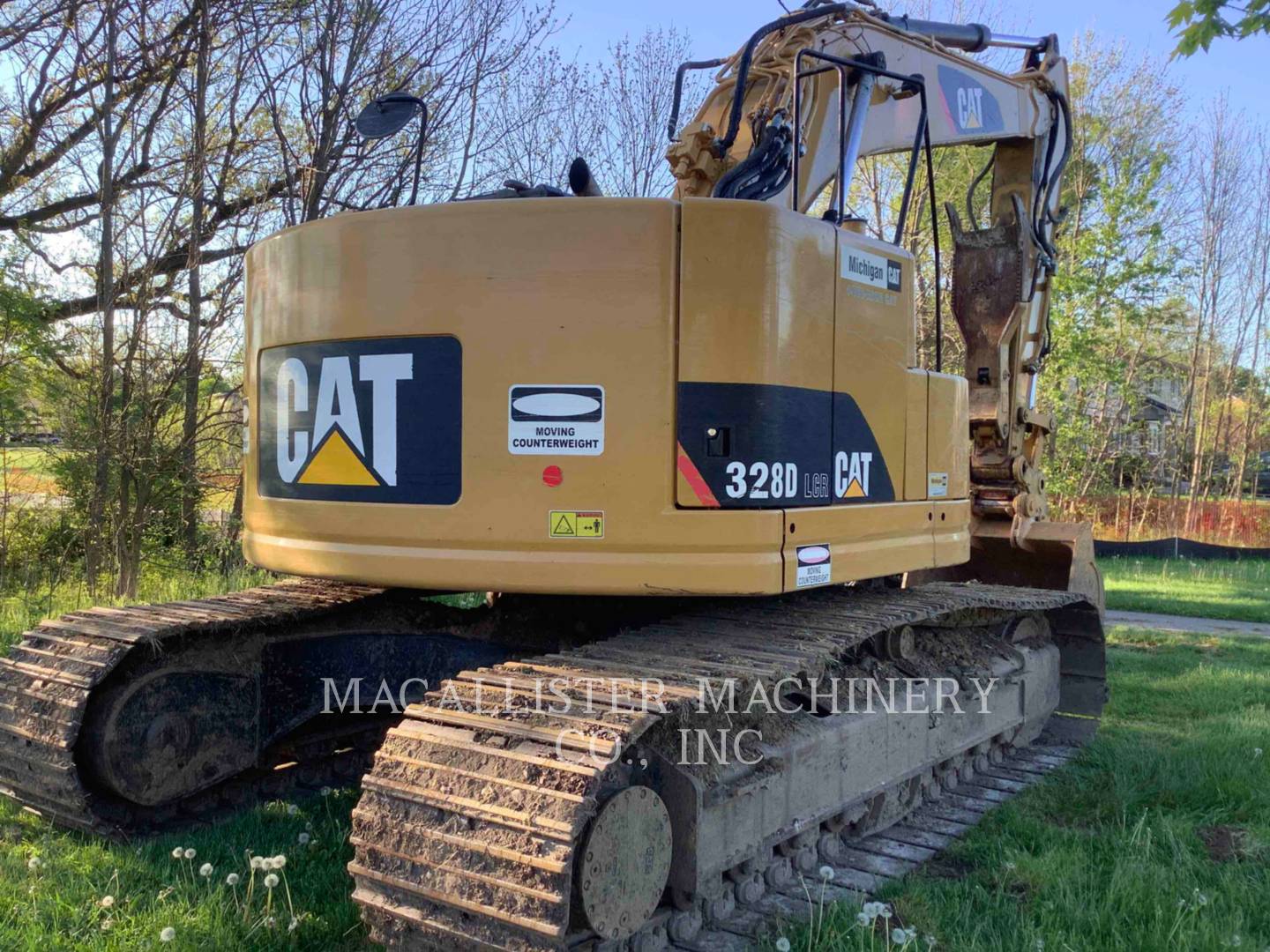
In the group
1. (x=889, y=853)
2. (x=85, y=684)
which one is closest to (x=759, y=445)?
(x=889, y=853)

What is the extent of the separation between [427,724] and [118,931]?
1.23 metres

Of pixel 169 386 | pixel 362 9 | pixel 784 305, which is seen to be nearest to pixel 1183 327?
pixel 362 9

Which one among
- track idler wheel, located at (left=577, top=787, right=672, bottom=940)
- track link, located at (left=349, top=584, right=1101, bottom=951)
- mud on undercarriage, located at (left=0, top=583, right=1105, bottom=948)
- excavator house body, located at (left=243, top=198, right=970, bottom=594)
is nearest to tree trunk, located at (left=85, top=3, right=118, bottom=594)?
mud on undercarriage, located at (left=0, top=583, right=1105, bottom=948)

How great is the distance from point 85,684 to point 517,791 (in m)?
2.00

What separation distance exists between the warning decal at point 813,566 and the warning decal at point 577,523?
69cm

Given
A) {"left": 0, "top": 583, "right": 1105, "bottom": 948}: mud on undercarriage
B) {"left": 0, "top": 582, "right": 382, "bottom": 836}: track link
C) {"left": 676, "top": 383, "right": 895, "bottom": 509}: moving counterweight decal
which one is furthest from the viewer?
{"left": 0, "top": 582, "right": 382, "bottom": 836}: track link

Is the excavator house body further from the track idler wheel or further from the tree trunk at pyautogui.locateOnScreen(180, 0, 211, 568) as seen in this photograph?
the tree trunk at pyautogui.locateOnScreen(180, 0, 211, 568)

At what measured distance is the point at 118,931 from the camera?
10.6 ft

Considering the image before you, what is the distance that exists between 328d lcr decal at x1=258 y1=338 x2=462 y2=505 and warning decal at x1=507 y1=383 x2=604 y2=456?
0.64 feet

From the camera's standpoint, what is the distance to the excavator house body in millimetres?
3295

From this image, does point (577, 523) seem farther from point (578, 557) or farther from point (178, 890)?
point (178, 890)

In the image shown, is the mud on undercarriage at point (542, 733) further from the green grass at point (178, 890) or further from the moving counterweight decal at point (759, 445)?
the moving counterweight decal at point (759, 445)

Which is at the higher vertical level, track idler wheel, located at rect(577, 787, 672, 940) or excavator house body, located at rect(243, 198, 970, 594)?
→ excavator house body, located at rect(243, 198, 970, 594)

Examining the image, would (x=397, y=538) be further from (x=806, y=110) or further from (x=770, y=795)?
(x=806, y=110)
